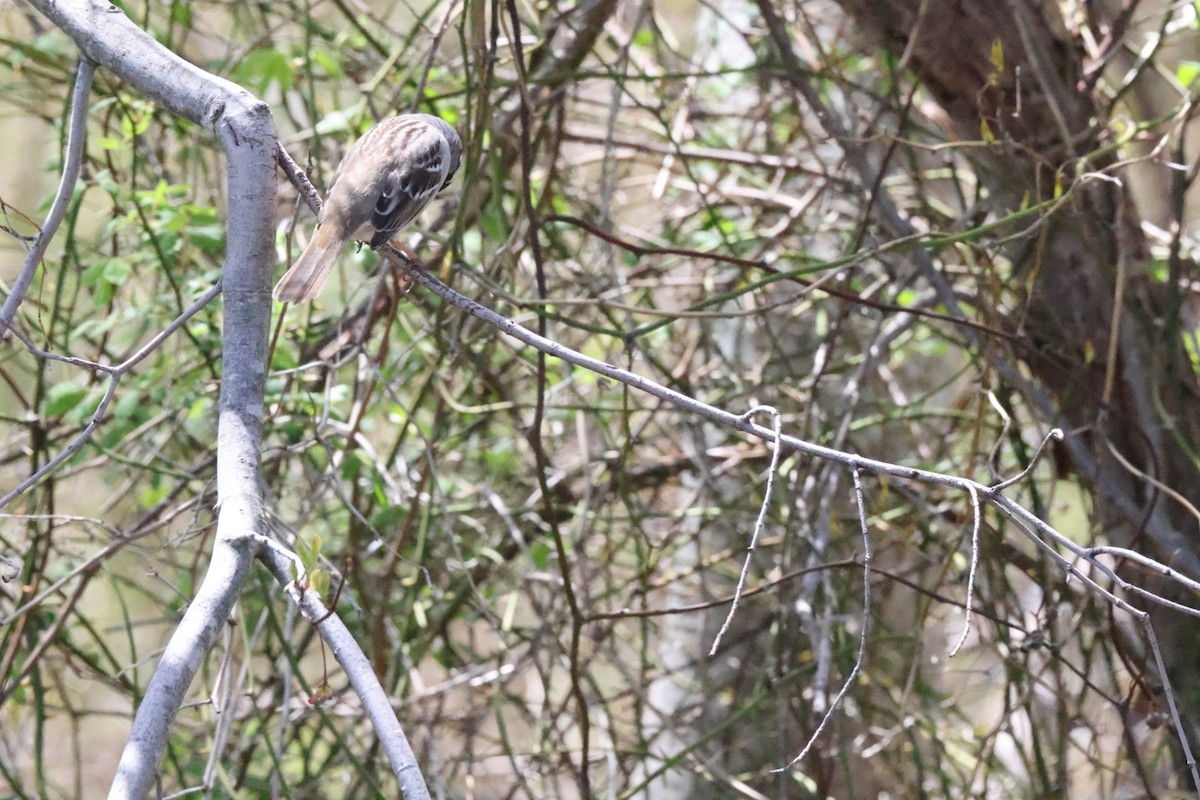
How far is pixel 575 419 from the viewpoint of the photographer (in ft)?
13.1

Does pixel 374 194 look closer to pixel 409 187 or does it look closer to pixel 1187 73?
pixel 409 187

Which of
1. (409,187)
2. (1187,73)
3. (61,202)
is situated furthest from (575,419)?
(61,202)

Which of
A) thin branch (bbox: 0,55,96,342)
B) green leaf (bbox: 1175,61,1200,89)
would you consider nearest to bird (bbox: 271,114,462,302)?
thin branch (bbox: 0,55,96,342)

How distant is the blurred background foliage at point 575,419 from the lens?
9.53 feet

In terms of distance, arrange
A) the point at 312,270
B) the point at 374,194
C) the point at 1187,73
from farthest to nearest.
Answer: the point at 1187,73 → the point at 374,194 → the point at 312,270

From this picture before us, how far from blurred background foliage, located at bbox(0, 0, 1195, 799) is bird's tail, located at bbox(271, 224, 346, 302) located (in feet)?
0.93

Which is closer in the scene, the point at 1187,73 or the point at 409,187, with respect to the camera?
the point at 409,187

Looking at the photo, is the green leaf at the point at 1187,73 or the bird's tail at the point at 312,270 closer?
the bird's tail at the point at 312,270

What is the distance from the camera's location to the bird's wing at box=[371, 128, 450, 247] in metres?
2.38

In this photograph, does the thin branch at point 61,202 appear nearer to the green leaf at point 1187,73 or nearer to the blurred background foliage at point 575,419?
the blurred background foliage at point 575,419

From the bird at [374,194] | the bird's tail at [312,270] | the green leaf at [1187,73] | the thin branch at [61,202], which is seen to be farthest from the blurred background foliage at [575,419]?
the thin branch at [61,202]

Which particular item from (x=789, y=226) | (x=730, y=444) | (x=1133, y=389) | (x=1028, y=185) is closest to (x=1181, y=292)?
(x=1133, y=389)

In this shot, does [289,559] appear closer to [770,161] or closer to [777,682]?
[777,682]

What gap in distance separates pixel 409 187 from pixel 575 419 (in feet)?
5.45
